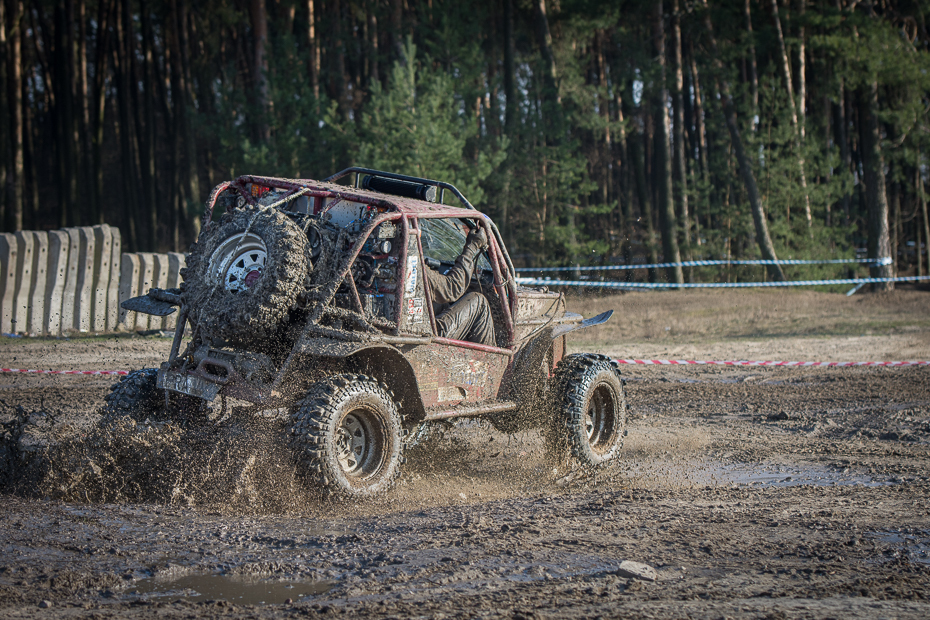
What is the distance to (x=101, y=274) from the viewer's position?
13836 millimetres

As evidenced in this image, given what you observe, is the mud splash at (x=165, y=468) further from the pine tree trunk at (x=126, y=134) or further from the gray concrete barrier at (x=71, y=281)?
the pine tree trunk at (x=126, y=134)

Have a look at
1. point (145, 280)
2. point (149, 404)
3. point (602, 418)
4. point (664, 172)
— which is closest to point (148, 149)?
point (145, 280)

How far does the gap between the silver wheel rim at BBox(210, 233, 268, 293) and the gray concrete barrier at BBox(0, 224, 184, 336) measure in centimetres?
851

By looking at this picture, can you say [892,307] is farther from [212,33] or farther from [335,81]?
[212,33]

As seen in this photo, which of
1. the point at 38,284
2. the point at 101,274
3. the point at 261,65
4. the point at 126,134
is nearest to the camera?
the point at 38,284

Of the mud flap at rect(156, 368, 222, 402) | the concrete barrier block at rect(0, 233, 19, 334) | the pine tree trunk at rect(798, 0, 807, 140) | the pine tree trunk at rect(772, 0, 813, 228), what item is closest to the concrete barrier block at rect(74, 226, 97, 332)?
the concrete barrier block at rect(0, 233, 19, 334)

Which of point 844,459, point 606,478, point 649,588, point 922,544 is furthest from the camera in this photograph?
point 844,459

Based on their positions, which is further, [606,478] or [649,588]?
[606,478]

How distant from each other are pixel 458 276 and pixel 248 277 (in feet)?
5.43

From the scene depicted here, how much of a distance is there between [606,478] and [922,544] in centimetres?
228

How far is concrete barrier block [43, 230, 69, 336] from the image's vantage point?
1316 cm

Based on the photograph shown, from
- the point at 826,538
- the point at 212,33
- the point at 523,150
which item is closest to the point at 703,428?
the point at 826,538

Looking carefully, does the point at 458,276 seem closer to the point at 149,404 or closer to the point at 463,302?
the point at 463,302

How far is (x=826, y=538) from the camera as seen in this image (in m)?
4.44
